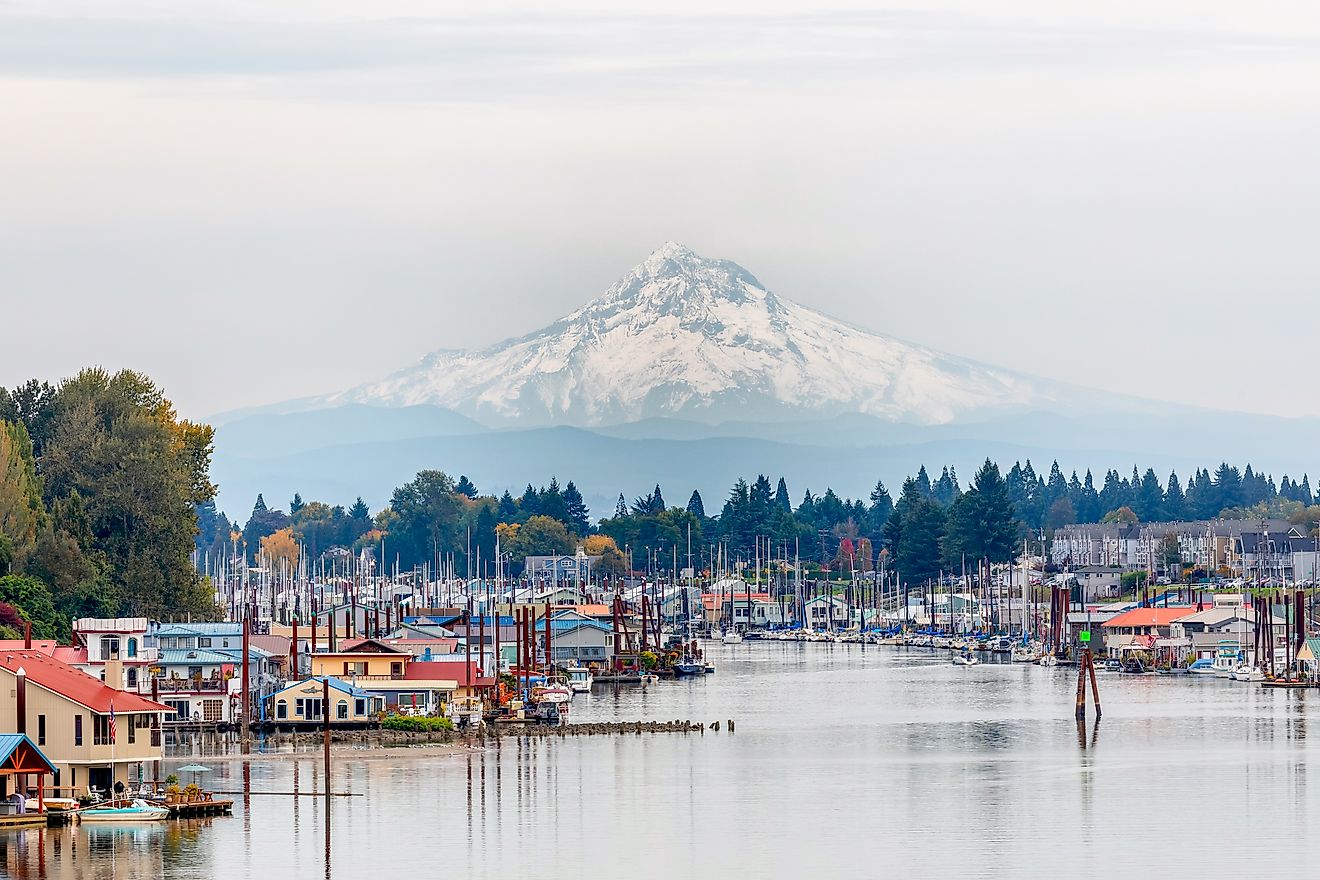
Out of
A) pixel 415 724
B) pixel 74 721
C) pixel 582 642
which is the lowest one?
pixel 415 724

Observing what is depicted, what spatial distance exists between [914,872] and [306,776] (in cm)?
2368

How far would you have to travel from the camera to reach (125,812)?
208 feet

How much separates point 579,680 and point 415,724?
126 feet

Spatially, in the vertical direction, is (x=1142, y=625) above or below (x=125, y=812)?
above

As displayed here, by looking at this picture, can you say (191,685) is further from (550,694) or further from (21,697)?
(21,697)

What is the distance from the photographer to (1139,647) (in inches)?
6220

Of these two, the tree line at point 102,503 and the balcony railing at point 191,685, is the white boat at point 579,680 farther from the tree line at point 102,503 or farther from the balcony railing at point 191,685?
the balcony railing at point 191,685

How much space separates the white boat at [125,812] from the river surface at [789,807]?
70 cm

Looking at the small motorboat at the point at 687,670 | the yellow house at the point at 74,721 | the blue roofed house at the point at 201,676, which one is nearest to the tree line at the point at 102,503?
the blue roofed house at the point at 201,676

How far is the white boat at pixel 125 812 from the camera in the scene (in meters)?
63.0

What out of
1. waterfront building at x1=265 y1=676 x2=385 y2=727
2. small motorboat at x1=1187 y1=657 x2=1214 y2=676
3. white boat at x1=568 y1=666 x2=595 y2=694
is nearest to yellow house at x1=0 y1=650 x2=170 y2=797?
waterfront building at x1=265 y1=676 x2=385 y2=727

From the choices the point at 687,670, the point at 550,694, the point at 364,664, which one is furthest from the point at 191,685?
the point at 687,670

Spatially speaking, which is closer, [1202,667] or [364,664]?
[364,664]

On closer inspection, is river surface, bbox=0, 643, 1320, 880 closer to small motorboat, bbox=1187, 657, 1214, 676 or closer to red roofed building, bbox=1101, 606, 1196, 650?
small motorboat, bbox=1187, 657, 1214, 676
